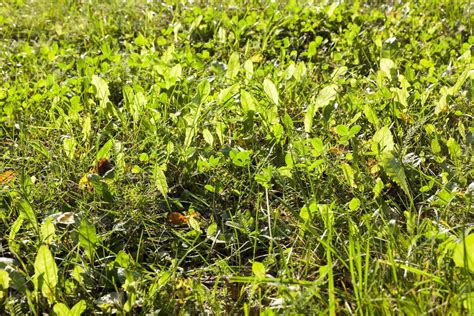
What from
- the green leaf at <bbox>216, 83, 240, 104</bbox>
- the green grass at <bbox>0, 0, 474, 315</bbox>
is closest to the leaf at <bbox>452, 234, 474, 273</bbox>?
the green grass at <bbox>0, 0, 474, 315</bbox>

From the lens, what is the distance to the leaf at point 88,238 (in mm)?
1879

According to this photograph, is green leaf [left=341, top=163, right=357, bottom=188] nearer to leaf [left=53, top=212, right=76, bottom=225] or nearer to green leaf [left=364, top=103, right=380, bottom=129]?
green leaf [left=364, top=103, right=380, bottom=129]

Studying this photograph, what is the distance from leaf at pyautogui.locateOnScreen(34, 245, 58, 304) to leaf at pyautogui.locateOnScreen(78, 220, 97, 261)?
0.41 ft

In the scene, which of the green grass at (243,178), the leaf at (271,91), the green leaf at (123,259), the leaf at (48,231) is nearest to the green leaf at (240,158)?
the green grass at (243,178)

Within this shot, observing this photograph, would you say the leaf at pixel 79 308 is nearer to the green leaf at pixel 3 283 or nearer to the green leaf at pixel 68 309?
the green leaf at pixel 68 309

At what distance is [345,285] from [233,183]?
0.64 metres

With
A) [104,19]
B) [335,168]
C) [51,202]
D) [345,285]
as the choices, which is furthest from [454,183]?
[104,19]

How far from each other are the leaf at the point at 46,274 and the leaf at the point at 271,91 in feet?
3.93

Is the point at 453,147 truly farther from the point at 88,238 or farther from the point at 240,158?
the point at 88,238

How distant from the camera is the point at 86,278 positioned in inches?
72.6

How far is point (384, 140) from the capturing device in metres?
2.27

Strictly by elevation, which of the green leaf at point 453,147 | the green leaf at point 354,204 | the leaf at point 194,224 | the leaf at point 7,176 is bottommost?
the leaf at point 7,176

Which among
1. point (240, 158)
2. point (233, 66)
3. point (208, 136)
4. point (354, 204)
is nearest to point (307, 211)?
point (354, 204)

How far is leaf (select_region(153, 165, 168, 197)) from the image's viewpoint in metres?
2.16
